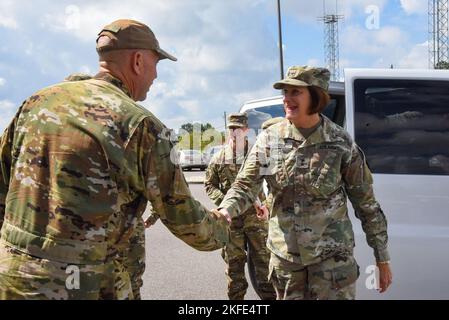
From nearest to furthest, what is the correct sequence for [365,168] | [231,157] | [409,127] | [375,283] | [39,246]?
[39,246], [365,168], [375,283], [409,127], [231,157]

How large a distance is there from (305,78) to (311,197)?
665 millimetres

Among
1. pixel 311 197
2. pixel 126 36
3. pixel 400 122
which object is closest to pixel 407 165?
pixel 400 122

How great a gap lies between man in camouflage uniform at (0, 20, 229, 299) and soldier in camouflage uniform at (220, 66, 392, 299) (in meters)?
0.96

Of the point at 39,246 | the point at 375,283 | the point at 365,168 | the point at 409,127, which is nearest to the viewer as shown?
the point at 39,246

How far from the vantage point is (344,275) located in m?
2.83

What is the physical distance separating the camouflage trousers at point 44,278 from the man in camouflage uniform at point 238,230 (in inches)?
106

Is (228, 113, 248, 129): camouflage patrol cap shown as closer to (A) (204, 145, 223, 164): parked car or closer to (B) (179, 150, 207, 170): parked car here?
(A) (204, 145, 223, 164): parked car

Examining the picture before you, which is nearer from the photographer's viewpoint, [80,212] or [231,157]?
[80,212]

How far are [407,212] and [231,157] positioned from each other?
2024mm

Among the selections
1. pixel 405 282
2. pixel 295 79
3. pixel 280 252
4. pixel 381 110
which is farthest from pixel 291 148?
pixel 405 282

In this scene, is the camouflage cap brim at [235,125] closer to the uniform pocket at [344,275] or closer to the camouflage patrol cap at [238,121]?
the camouflage patrol cap at [238,121]

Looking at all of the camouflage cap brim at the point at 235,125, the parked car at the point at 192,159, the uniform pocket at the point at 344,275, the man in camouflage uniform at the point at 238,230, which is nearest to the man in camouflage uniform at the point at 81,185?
the uniform pocket at the point at 344,275
